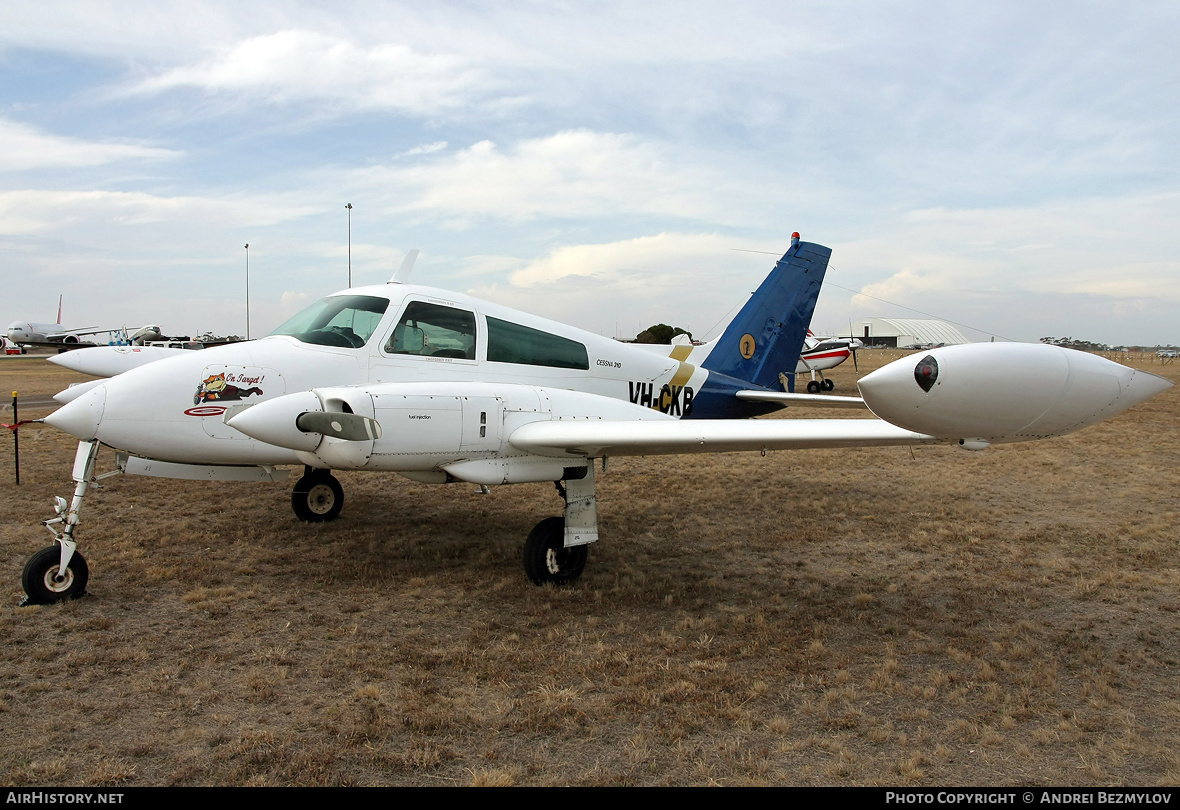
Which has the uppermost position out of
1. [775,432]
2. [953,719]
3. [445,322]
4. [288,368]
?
[445,322]

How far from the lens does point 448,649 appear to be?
463cm

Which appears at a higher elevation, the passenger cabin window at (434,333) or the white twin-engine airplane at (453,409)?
the passenger cabin window at (434,333)

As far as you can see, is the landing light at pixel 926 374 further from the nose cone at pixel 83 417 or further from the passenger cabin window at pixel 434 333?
the nose cone at pixel 83 417

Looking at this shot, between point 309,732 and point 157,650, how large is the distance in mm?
1639

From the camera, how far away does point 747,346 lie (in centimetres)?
916

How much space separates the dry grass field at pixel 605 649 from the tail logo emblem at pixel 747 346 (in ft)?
6.69

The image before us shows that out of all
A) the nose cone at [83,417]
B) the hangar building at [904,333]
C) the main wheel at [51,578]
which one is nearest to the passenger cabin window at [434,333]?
the nose cone at [83,417]

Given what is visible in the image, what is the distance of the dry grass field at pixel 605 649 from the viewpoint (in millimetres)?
3357

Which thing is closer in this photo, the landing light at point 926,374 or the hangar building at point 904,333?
the landing light at point 926,374

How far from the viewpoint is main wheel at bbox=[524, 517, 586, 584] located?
19.2ft

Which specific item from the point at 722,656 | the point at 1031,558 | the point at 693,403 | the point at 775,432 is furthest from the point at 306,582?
the point at 1031,558

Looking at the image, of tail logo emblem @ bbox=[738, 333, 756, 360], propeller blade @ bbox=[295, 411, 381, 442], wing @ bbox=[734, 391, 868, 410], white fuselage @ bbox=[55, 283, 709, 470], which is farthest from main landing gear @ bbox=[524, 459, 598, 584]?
tail logo emblem @ bbox=[738, 333, 756, 360]

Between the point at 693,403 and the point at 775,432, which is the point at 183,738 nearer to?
the point at 775,432

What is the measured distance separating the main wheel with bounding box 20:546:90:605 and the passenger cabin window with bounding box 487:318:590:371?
3513mm
